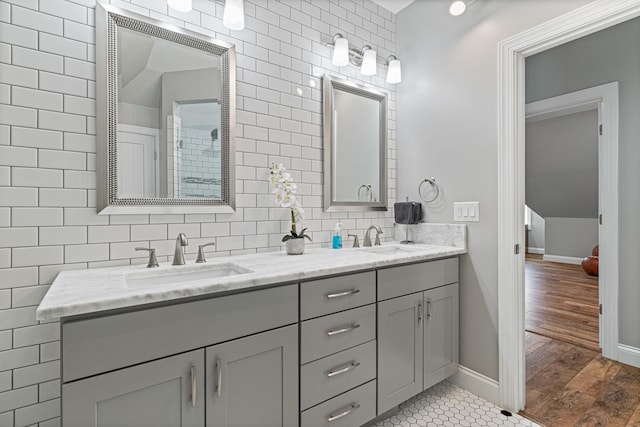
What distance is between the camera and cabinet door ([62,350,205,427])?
3.07 ft

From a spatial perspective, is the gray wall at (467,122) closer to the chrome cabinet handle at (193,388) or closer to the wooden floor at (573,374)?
the wooden floor at (573,374)

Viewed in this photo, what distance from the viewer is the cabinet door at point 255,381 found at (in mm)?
1154

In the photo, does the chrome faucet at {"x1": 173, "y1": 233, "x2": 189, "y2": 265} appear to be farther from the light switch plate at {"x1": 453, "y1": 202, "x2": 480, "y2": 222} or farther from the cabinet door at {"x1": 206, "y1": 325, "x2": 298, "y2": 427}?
the light switch plate at {"x1": 453, "y1": 202, "x2": 480, "y2": 222}

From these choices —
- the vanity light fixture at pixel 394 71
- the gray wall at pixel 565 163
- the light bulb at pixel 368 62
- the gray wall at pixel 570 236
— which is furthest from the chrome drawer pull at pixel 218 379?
the gray wall at pixel 570 236

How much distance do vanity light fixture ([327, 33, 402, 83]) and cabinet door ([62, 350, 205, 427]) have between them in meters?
1.94

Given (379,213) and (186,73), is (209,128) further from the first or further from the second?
(379,213)

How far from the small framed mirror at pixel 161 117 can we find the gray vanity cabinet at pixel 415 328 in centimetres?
107

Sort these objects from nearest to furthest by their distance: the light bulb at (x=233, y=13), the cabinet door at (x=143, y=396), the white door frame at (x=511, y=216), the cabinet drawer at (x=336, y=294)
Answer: the cabinet door at (x=143, y=396) → the cabinet drawer at (x=336, y=294) → the light bulb at (x=233, y=13) → the white door frame at (x=511, y=216)

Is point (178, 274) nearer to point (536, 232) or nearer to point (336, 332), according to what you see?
point (336, 332)

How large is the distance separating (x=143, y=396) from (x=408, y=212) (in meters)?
1.91

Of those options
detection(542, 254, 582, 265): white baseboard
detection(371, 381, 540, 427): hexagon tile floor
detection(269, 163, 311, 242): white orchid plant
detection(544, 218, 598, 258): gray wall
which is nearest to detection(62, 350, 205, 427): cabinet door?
detection(269, 163, 311, 242): white orchid plant

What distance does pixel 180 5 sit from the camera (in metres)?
1.54

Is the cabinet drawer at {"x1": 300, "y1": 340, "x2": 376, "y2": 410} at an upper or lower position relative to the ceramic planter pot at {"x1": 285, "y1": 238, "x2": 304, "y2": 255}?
lower

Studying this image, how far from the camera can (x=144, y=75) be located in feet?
5.16
